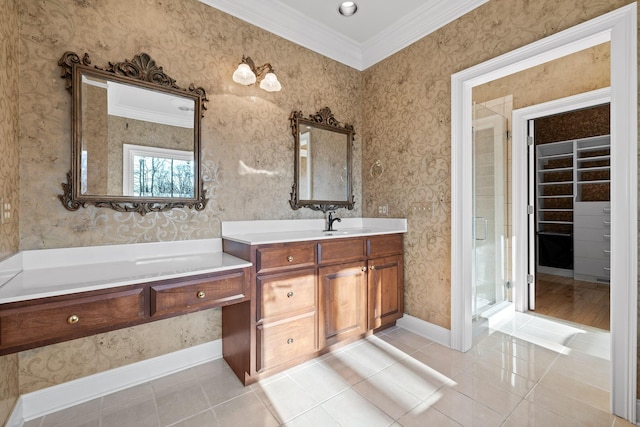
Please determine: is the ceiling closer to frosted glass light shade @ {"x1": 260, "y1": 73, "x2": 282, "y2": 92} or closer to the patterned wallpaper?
the patterned wallpaper

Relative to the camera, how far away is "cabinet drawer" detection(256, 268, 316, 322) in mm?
1795

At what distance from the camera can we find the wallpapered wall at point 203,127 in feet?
5.07

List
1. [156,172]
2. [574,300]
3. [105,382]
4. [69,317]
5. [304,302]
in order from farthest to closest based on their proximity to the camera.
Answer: [574,300] → [304,302] → [156,172] → [105,382] → [69,317]

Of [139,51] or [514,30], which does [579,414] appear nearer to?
[514,30]

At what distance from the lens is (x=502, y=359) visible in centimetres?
A: 211

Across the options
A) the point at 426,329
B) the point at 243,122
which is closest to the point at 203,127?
the point at 243,122

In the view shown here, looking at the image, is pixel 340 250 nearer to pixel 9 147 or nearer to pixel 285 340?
pixel 285 340

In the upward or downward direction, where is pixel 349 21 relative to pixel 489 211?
upward

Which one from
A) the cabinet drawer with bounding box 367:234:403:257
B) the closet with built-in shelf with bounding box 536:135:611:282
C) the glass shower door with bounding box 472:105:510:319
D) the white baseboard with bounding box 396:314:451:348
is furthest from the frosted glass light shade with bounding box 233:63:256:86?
the closet with built-in shelf with bounding box 536:135:611:282

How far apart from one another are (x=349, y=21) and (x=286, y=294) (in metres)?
2.51

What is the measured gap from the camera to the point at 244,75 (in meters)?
2.11

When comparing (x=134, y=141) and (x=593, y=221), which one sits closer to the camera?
(x=134, y=141)

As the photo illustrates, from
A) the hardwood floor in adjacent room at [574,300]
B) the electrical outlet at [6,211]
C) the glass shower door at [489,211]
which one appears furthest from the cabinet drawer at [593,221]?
the electrical outlet at [6,211]

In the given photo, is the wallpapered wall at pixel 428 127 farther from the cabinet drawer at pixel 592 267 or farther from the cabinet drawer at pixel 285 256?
the cabinet drawer at pixel 592 267
